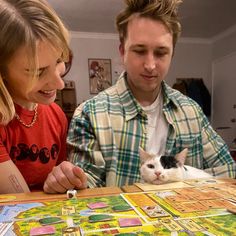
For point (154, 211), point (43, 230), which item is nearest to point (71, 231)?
point (43, 230)

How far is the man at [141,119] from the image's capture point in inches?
37.2

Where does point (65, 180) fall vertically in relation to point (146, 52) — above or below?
below

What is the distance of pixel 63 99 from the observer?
4.35 meters

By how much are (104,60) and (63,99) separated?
909mm

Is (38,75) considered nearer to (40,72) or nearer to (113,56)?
(40,72)

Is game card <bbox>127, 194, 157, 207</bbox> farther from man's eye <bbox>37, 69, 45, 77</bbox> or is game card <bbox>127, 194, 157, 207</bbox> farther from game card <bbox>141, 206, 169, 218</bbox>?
man's eye <bbox>37, 69, 45, 77</bbox>

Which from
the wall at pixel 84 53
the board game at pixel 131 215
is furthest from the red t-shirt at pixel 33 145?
the wall at pixel 84 53

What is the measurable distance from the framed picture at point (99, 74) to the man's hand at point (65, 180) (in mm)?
3930

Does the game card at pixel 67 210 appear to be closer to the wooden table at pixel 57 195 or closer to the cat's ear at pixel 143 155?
the wooden table at pixel 57 195

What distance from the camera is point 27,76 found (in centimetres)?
73

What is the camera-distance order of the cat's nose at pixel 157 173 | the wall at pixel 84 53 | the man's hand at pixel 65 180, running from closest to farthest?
1. the man's hand at pixel 65 180
2. the cat's nose at pixel 157 173
3. the wall at pixel 84 53

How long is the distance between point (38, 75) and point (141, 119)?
0.41m

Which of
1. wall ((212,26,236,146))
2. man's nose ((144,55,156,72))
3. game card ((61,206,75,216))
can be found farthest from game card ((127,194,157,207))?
wall ((212,26,236,146))

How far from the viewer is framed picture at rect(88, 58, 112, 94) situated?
182 inches
